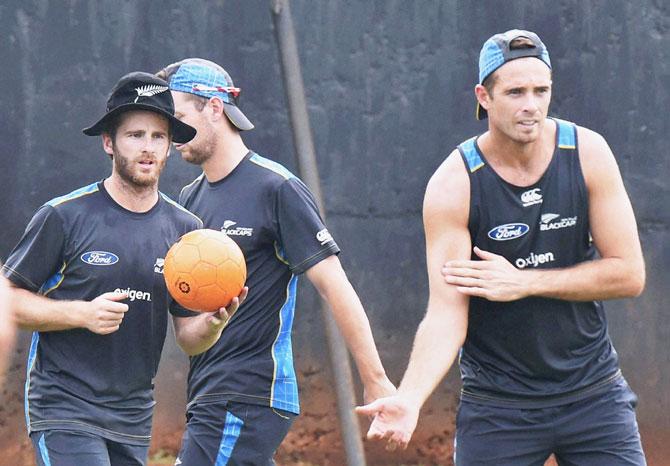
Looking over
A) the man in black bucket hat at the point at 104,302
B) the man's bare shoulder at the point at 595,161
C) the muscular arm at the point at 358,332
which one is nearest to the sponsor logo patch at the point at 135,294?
the man in black bucket hat at the point at 104,302

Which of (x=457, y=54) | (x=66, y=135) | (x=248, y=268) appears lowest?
(x=248, y=268)

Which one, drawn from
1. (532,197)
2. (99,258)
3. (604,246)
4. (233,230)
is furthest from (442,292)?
(99,258)

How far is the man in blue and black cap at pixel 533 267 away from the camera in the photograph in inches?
204

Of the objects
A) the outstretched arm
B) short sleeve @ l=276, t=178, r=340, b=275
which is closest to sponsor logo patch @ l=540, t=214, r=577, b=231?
the outstretched arm

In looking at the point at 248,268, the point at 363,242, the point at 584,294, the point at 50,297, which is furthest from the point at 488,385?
the point at 363,242

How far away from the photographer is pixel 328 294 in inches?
236

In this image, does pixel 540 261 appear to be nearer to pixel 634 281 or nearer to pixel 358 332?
pixel 634 281

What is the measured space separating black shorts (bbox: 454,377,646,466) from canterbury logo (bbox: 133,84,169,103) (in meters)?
2.05

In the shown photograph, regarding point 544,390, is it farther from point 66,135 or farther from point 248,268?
point 66,135

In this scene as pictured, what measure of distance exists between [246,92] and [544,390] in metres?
4.28

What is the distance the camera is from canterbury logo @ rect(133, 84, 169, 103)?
18.8ft

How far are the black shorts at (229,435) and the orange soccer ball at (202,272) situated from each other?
79 cm

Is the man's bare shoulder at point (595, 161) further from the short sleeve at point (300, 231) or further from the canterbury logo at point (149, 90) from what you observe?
the canterbury logo at point (149, 90)

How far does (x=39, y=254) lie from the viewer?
5406mm
